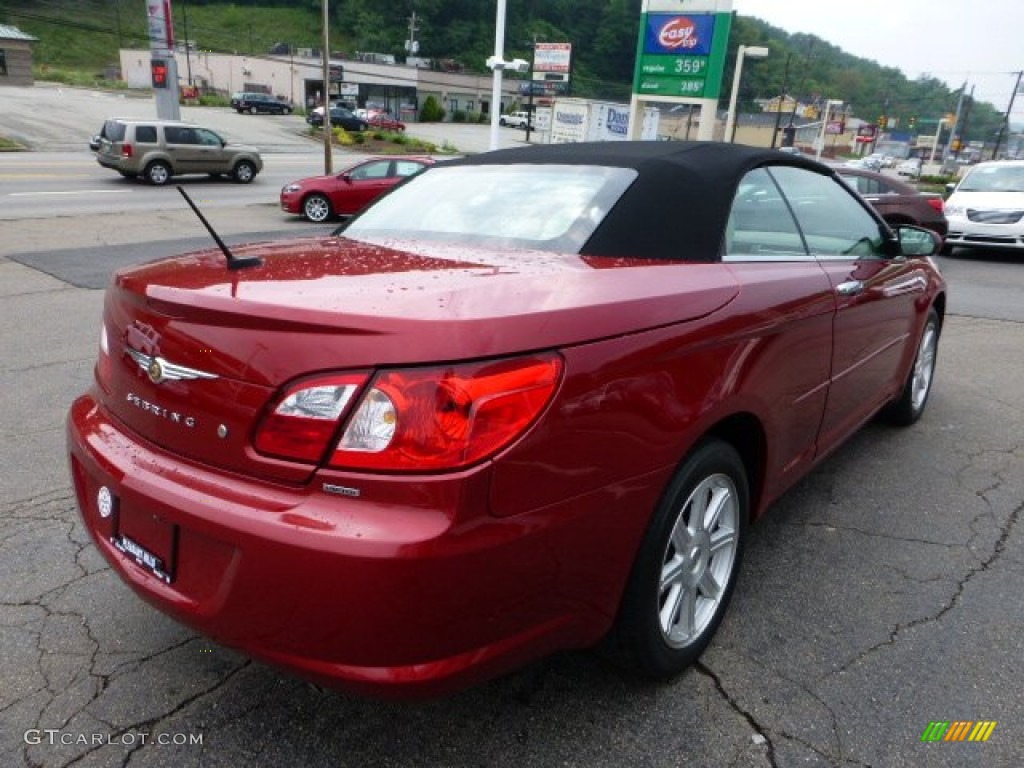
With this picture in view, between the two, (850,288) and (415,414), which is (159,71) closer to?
(850,288)

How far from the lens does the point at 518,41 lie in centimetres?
10769

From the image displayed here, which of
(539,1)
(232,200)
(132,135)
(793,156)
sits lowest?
(232,200)

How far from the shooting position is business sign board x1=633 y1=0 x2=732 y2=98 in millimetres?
20469

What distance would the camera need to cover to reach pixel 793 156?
3.25 m

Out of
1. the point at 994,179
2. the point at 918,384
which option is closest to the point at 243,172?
the point at 994,179

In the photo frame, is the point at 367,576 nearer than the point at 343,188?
Yes

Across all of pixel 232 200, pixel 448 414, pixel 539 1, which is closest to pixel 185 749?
pixel 448 414

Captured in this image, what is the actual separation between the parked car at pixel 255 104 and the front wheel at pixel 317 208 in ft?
163

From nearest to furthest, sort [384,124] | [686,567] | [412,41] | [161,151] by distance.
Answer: [686,567] < [161,151] < [384,124] < [412,41]

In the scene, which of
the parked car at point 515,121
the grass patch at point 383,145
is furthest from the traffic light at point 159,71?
the parked car at point 515,121

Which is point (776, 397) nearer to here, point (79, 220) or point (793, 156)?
point (793, 156)

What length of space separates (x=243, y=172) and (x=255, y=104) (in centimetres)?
4235

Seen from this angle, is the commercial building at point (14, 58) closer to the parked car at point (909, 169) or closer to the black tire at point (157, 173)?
the black tire at point (157, 173)

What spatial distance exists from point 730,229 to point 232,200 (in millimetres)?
19115
